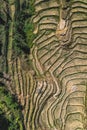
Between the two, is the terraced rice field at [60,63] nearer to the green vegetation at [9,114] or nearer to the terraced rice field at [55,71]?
the terraced rice field at [55,71]

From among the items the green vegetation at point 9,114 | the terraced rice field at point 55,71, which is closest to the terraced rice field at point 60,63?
the terraced rice field at point 55,71

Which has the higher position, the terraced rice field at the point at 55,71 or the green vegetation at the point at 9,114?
the terraced rice field at the point at 55,71

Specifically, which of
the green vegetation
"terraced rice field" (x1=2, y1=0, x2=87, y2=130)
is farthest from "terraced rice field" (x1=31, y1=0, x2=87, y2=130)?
the green vegetation

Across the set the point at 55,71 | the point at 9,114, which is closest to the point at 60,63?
the point at 55,71

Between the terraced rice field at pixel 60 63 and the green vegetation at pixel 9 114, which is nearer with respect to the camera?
the green vegetation at pixel 9 114

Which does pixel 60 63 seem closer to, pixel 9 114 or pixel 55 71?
pixel 55 71

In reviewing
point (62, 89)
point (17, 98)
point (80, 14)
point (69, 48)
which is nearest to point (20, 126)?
point (17, 98)

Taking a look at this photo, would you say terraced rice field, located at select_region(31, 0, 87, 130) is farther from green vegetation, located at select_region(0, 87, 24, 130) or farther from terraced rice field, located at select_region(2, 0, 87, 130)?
green vegetation, located at select_region(0, 87, 24, 130)

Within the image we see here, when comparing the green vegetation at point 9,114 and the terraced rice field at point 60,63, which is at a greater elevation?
the terraced rice field at point 60,63

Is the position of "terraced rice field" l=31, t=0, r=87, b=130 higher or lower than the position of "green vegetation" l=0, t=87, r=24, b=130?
higher
